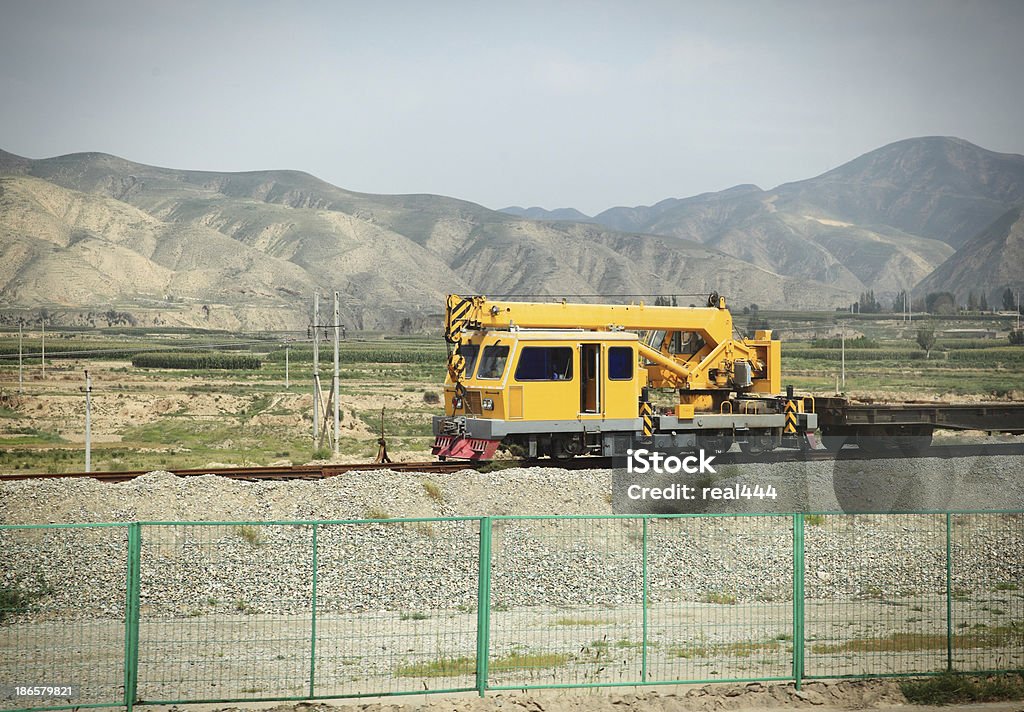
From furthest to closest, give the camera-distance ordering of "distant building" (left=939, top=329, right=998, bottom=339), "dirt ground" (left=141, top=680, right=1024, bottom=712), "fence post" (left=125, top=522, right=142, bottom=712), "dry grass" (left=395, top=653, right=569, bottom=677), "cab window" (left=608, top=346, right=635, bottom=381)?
"distant building" (left=939, top=329, right=998, bottom=339), "cab window" (left=608, top=346, right=635, bottom=381), "dry grass" (left=395, top=653, right=569, bottom=677), "dirt ground" (left=141, top=680, right=1024, bottom=712), "fence post" (left=125, top=522, right=142, bottom=712)

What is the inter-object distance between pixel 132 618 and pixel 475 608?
203 inches

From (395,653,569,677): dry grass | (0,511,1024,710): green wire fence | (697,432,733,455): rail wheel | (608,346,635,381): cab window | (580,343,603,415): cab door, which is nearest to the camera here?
(0,511,1024,710): green wire fence

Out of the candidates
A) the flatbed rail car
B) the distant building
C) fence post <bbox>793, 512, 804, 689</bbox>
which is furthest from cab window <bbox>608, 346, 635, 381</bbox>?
the distant building

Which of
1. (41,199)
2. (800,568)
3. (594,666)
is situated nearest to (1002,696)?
(800,568)

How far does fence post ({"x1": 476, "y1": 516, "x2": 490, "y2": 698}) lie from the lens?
35.3 ft

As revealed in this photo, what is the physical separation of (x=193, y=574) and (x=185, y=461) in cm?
2190

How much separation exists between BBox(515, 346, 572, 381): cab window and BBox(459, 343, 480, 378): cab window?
1.30 m

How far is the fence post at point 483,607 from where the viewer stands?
10773mm

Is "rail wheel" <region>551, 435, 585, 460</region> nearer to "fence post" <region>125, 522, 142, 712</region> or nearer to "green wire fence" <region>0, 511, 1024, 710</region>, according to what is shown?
"green wire fence" <region>0, 511, 1024, 710</region>

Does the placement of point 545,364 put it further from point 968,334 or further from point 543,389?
point 968,334

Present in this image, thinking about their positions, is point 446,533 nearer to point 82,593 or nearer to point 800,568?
point 82,593

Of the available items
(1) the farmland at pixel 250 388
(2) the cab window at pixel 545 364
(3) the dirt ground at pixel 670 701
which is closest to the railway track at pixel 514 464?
(2) the cab window at pixel 545 364

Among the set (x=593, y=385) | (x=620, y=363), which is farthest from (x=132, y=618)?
(x=620, y=363)

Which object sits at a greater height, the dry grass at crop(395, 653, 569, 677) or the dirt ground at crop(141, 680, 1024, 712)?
the dry grass at crop(395, 653, 569, 677)
